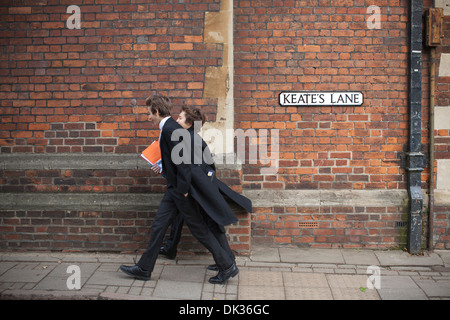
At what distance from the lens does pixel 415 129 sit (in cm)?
504

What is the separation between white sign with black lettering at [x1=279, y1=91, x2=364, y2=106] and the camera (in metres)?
5.09

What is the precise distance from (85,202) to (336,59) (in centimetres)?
349

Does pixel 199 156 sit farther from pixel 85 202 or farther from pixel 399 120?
pixel 399 120

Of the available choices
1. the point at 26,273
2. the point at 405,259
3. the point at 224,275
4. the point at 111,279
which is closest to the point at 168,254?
the point at 111,279

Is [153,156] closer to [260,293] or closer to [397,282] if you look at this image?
[260,293]

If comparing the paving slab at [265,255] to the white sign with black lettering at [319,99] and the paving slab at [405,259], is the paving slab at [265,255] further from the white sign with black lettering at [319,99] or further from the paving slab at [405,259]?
the white sign with black lettering at [319,99]

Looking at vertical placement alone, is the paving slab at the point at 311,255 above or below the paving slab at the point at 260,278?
above

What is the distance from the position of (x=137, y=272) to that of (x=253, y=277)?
1.19m

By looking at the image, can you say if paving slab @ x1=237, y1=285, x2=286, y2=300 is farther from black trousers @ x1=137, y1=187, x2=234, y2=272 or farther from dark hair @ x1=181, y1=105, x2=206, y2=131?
dark hair @ x1=181, y1=105, x2=206, y2=131

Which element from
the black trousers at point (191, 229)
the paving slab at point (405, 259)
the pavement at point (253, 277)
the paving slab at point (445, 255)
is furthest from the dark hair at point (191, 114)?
the paving slab at point (445, 255)

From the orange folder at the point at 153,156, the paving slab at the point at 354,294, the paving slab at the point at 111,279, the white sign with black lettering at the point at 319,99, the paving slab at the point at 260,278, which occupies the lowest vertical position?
the paving slab at the point at 354,294

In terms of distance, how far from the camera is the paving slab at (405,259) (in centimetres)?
477

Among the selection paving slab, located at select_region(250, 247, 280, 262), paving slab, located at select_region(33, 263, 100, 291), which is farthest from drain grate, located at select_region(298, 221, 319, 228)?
paving slab, located at select_region(33, 263, 100, 291)

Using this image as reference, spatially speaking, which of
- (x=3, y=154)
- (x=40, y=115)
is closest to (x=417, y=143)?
(x=40, y=115)
